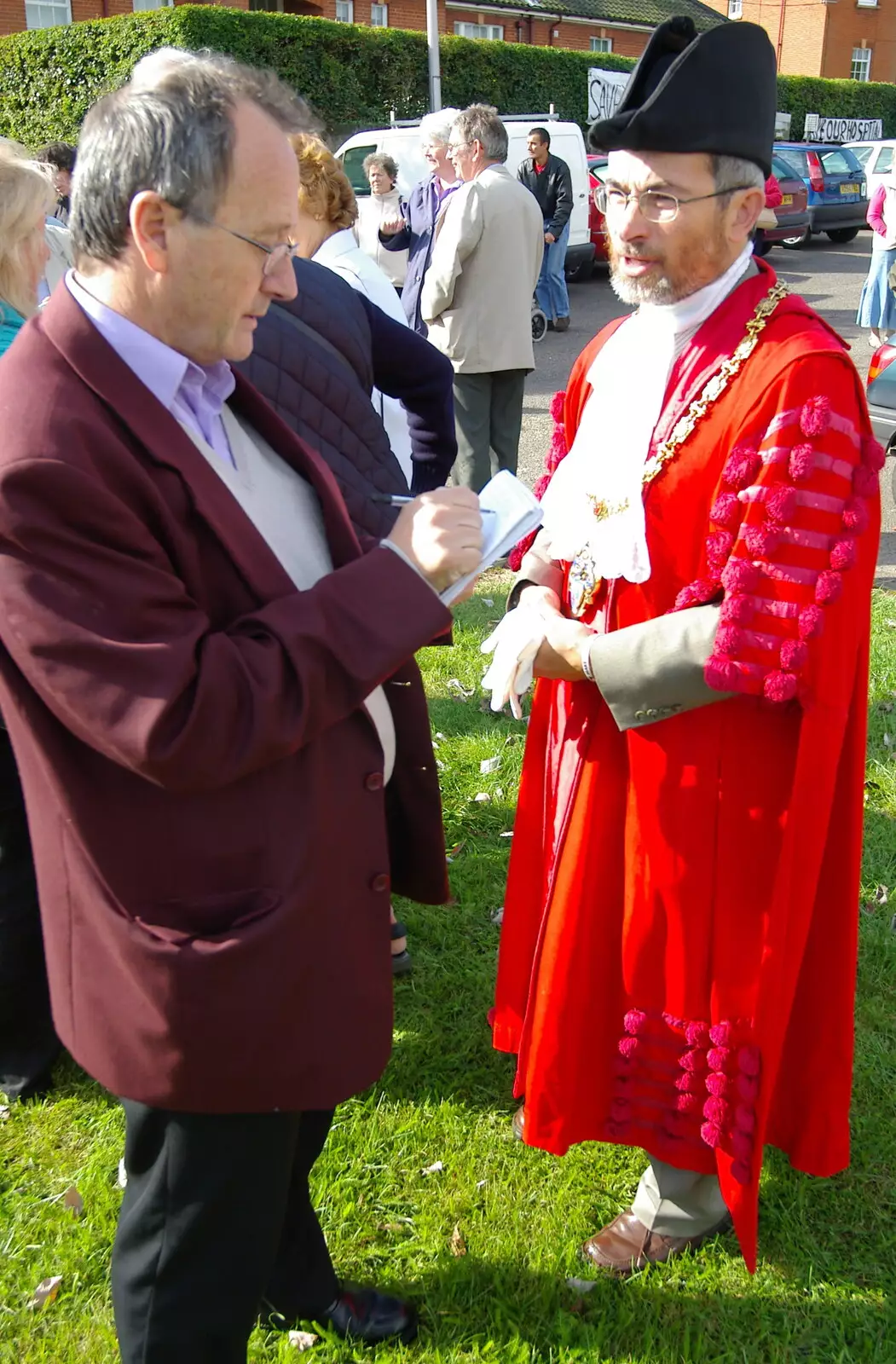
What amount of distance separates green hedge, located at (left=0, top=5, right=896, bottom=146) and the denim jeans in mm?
8190

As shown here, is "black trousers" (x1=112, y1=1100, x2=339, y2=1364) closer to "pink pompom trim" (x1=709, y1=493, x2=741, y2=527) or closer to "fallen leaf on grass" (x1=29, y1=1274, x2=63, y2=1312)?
"fallen leaf on grass" (x1=29, y1=1274, x2=63, y2=1312)

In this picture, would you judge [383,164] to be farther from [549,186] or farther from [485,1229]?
[485,1229]

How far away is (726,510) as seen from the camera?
6.24 ft

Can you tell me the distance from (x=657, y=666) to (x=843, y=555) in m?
0.35

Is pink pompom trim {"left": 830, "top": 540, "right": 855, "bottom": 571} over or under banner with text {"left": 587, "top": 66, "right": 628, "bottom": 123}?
under

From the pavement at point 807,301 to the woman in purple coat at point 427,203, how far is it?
1.45 m

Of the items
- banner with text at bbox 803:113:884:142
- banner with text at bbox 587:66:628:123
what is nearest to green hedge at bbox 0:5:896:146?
banner with text at bbox 587:66:628:123

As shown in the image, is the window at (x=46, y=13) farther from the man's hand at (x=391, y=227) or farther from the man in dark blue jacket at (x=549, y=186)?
the man's hand at (x=391, y=227)

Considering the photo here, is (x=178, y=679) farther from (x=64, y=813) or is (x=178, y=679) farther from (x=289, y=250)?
(x=289, y=250)

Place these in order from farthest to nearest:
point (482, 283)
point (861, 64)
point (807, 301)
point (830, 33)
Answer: point (861, 64) → point (830, 33) → point (807, 301) → point (482, 283)

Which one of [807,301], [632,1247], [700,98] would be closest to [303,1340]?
[632,1247]

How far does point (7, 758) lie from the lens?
2.77 metres

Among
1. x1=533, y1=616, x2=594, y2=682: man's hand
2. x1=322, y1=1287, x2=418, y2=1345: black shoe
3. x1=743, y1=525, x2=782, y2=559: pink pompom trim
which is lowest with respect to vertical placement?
x1=322, y1=1287, x2=418, y2=1345: black shoe

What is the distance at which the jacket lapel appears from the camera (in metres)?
1.32
